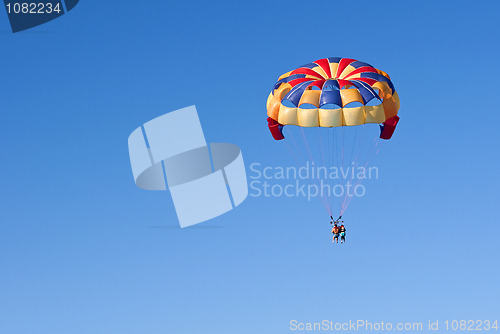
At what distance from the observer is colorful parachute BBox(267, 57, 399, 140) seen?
43000 mm

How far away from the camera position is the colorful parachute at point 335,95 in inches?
1693

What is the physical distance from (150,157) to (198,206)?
3.83 metres

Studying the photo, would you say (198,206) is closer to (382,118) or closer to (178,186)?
(178,186)

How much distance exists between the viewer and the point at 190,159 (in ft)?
169

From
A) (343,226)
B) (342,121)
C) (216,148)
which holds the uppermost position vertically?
(216,148)

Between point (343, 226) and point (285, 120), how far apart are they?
5.30 metres

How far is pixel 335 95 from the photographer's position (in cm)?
4284

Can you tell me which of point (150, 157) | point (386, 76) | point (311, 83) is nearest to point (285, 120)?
point (311, 83)

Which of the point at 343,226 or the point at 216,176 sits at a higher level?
the point at 216,176

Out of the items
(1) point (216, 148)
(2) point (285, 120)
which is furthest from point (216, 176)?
(2) point (285, 120)

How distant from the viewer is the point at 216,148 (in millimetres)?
51500

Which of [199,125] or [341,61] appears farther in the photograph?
[199,125]

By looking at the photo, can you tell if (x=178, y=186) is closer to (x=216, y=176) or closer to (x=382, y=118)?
(x=216, y=176)

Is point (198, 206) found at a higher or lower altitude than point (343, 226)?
higher
